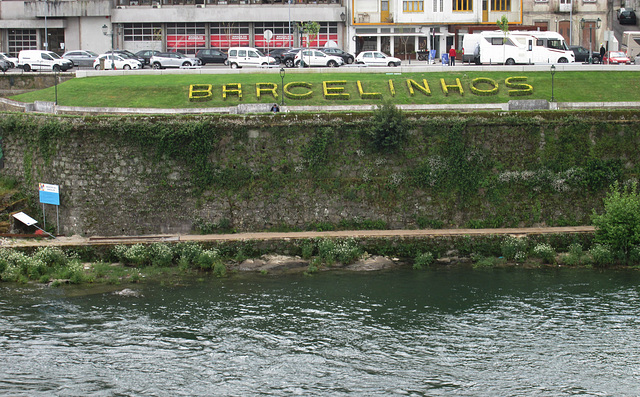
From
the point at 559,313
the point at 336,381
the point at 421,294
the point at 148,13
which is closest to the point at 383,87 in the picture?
the point at 421,294

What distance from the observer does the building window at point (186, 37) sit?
211 feet

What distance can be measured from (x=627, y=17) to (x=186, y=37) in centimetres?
3697

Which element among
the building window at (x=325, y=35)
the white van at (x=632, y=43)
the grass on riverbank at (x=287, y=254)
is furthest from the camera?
the building window at (x=325, y=35)

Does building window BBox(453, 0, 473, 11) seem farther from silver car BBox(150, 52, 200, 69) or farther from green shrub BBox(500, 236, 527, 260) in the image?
green shrub BBox(500, 236, 527, 260)

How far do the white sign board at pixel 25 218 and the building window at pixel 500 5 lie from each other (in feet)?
138

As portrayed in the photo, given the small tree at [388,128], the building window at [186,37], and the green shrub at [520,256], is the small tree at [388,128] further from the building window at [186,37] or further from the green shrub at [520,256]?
the building window at [186,37]

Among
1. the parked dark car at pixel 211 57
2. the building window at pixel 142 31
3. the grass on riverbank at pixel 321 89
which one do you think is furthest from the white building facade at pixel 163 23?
the grass on riverbank at pixel 321 89

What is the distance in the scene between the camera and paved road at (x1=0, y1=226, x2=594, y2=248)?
28.8 meters

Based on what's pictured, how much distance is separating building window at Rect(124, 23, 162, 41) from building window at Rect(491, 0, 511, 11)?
27.2 m

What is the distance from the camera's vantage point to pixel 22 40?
215 ft

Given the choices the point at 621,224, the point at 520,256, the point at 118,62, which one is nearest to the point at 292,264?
the point at 520,256

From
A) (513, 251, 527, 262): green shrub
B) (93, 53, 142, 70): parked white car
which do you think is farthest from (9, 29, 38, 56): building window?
(513, 251, 527, 262): green shrub

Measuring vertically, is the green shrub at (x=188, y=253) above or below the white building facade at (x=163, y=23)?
below

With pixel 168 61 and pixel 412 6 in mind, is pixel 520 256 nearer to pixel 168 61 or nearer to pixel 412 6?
pixel 168 61
